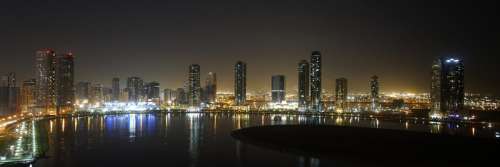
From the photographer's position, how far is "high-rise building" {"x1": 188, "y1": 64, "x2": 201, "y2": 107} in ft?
403

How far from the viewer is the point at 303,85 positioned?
117 m

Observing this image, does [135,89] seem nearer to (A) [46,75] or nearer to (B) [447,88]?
(A) [46,75]

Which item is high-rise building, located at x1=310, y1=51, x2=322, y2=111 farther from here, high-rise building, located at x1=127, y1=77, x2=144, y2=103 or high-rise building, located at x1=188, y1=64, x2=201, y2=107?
high-rise building, located at x1=127, y1=77, x2=144, y2=103

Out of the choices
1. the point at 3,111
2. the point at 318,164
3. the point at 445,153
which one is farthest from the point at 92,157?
the point at 3,111

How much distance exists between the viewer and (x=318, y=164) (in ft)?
76.1

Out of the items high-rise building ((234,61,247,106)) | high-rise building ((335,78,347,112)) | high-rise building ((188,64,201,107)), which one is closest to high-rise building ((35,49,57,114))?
high-rise building ((188,64,201,107))

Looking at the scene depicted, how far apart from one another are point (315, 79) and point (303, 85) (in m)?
4.42

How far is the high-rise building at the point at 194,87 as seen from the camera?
123 m

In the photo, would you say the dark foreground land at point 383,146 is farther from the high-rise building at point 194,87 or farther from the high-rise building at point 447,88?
the high-rise building at point 194,87

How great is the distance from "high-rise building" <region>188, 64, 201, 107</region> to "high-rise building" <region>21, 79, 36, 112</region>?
40459mm

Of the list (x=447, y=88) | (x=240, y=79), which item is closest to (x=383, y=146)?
(x=447, y=88)

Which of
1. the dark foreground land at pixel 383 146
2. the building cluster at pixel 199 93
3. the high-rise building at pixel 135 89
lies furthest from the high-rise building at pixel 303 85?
the dark foreground land at pixel 383 146

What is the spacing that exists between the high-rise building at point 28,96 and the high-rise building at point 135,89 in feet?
137

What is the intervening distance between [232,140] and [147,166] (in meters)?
12.2
